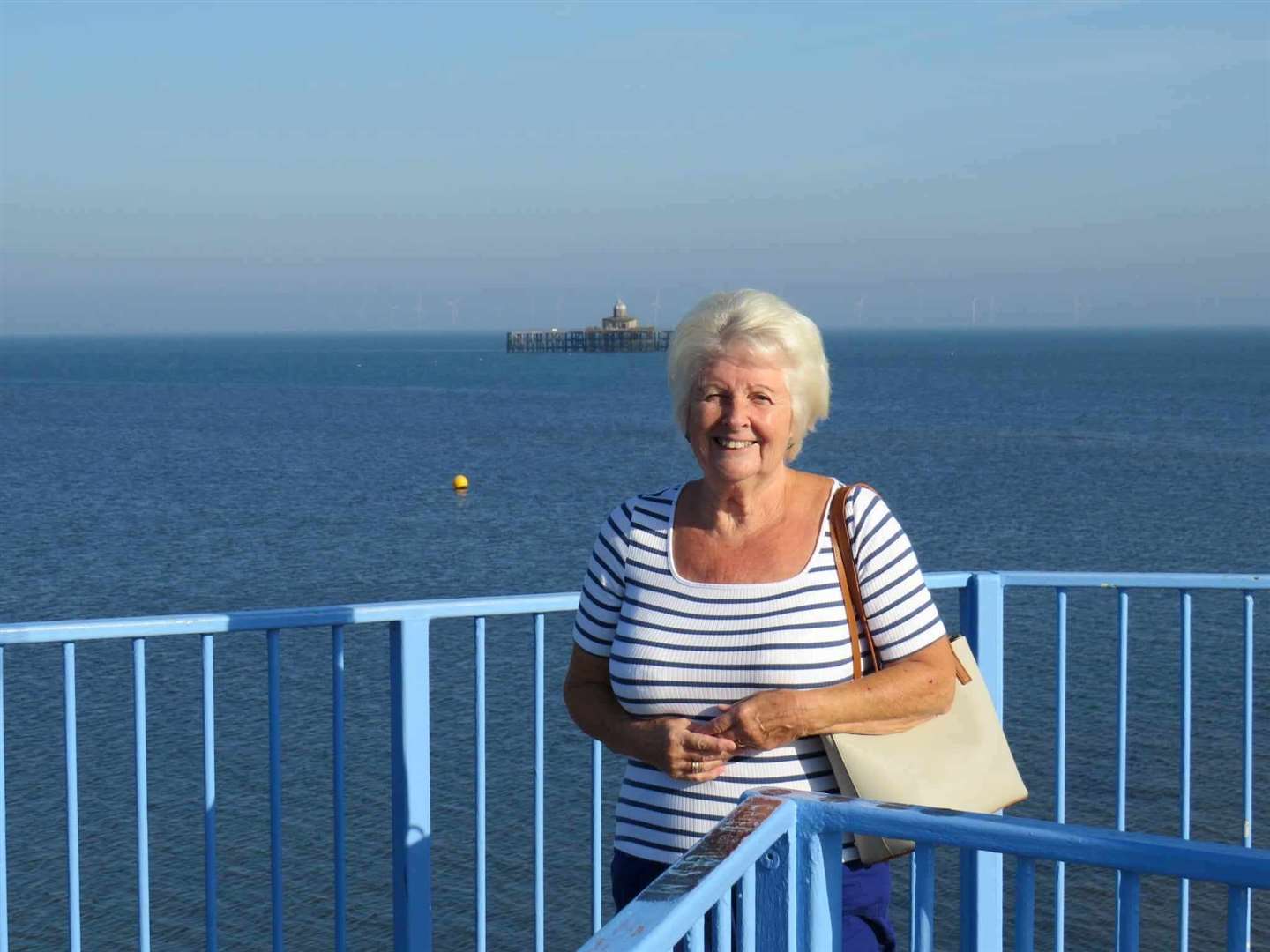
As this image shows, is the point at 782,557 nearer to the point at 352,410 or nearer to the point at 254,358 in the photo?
the point at 352,410

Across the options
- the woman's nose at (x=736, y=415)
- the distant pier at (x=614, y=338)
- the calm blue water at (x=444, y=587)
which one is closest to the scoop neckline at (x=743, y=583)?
the woman's nose at (x=736, y=415)

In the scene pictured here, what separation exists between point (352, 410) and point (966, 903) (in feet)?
277

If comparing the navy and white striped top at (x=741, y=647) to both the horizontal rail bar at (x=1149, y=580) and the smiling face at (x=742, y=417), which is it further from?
the horizontal rail bar at (x=1149, y=580)

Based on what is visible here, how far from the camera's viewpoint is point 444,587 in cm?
2958

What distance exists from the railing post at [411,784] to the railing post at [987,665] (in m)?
1.31

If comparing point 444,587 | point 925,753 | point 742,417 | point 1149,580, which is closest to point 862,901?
point 925,753

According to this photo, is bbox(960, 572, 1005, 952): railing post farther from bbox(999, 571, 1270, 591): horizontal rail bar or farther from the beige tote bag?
the beige tote bag

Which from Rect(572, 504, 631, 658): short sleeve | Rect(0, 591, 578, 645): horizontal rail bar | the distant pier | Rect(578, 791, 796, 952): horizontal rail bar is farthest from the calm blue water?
the distant pier

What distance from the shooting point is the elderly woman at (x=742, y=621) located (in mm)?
2475

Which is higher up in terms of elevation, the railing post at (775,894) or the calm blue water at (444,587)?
the railing post at (775,894)

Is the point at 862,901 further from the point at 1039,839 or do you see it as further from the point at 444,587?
the point at 444,587

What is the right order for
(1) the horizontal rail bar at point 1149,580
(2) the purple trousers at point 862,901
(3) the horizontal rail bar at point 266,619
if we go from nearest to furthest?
(2) the purple trousers at point 862,901 < (3) the horizontal rail bar at point 266,619 < (1) the horizontal rail bar at point 1149,580

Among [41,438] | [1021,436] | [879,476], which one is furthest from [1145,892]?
[41,438]

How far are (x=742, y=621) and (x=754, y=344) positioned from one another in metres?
0.48
